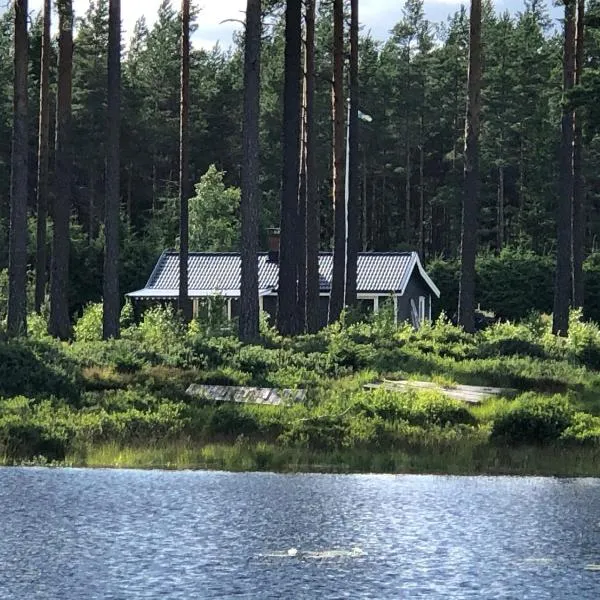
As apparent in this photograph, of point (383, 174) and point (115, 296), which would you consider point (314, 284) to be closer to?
point (115, 296)

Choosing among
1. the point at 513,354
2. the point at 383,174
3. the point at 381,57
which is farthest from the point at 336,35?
the point at 381,57

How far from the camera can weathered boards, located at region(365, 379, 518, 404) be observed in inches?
866

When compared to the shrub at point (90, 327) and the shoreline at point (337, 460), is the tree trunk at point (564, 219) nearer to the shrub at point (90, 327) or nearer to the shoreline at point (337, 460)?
the shrub at point (90, 327)

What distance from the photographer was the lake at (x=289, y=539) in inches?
256

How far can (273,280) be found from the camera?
6031cm

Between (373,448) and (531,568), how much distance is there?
10.2 metres

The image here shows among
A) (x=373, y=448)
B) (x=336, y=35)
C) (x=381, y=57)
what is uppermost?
(x=381, y=57)

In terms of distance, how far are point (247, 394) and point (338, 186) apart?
25556mm

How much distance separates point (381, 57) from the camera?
4478 inches

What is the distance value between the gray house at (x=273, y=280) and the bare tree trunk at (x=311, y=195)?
10929 millimetres

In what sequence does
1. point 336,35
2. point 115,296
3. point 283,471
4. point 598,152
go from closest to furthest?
point 283,471 < point 115,296 < point 336,35 < point 598,152

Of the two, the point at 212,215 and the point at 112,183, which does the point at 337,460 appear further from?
the point at 212,215

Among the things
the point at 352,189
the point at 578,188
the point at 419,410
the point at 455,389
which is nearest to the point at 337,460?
the point at 419,410

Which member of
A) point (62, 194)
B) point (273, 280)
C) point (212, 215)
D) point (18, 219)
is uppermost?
point (212, 215)
